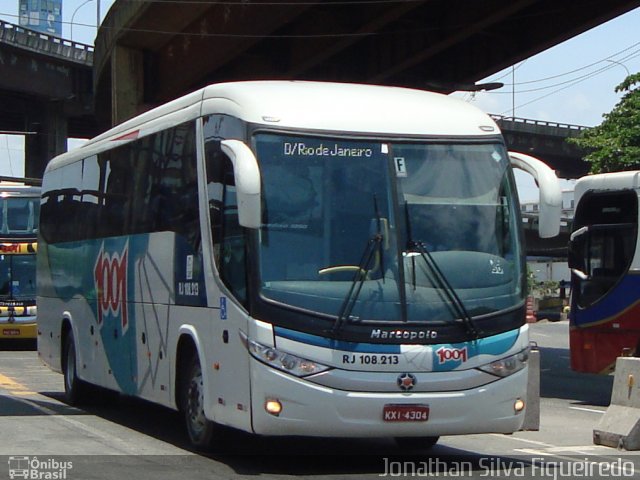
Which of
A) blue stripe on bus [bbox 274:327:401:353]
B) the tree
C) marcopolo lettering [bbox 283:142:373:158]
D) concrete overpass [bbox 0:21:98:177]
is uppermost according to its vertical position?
concrete overpass [bbox 0:21:98:177]

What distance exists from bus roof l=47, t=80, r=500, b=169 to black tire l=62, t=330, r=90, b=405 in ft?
18.8

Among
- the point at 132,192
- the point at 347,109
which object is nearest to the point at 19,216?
the point at 132,192

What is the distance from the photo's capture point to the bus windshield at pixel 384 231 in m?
9.94

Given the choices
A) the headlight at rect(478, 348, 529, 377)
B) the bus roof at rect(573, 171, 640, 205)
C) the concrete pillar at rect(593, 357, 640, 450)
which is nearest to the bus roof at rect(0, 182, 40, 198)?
the bus roof at rect(573, 171, 640, 205)

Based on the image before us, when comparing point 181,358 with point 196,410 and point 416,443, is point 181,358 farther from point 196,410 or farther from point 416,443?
point 416,443

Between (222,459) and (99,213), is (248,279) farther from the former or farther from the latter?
(99,213)

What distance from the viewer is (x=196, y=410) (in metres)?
11.4

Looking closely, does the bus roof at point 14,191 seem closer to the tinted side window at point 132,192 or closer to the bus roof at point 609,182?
the tinted side window at point 132,192

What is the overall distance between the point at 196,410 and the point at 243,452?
62 centimetres

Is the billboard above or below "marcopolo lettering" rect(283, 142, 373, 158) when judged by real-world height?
above

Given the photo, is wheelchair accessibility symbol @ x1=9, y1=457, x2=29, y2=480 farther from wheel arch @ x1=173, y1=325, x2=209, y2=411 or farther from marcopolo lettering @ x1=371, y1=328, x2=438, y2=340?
marcopolo lettering @ x1=371, y1=328, x2=438, y2=340

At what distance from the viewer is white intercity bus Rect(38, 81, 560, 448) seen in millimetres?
9797

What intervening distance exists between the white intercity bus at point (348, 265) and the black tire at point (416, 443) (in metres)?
0.07

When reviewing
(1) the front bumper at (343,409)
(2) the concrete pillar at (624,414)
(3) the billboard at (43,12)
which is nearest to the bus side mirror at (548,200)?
(1) the front bumper at (343,409)
